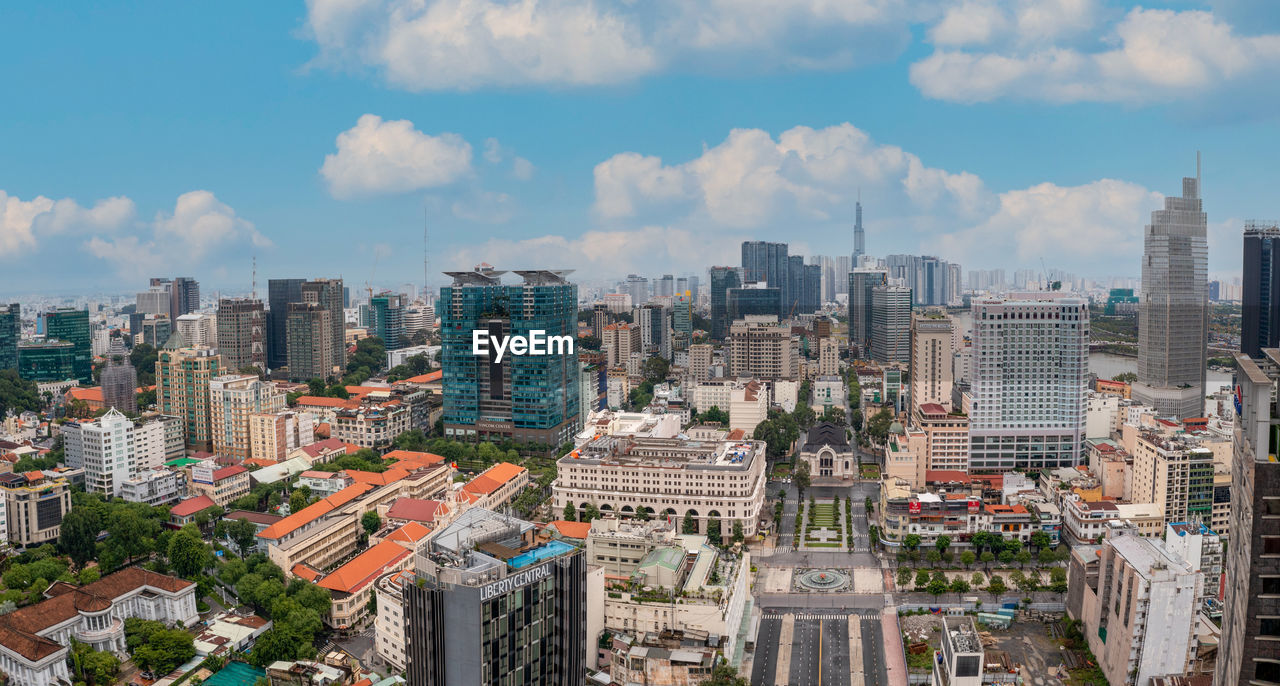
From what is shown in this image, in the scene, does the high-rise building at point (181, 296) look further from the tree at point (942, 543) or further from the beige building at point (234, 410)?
the tree at point (942, 543)

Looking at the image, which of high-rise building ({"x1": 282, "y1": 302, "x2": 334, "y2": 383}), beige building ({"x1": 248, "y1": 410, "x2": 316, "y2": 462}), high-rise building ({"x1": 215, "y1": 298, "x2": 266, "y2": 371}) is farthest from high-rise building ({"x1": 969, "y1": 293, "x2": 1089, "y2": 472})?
high-rise building ({"x1": 215, "y1": 298, "x2": 266, "y2": 371})

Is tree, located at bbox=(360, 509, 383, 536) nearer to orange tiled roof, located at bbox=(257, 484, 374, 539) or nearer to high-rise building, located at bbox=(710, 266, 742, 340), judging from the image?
orange tiled roof, located at bbox=(257, 484, 374, 539)

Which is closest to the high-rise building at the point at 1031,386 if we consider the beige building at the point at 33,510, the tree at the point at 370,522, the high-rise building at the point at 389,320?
the tree at the point at 370,522

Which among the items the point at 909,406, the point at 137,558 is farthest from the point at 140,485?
the point at 909,406

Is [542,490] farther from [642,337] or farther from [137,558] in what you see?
[642,337]

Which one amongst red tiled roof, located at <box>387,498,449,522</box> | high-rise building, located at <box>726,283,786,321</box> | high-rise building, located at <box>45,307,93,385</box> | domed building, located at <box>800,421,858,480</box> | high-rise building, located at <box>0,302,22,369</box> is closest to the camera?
red tiled roof, located at <box>387,498,449,522</box>
